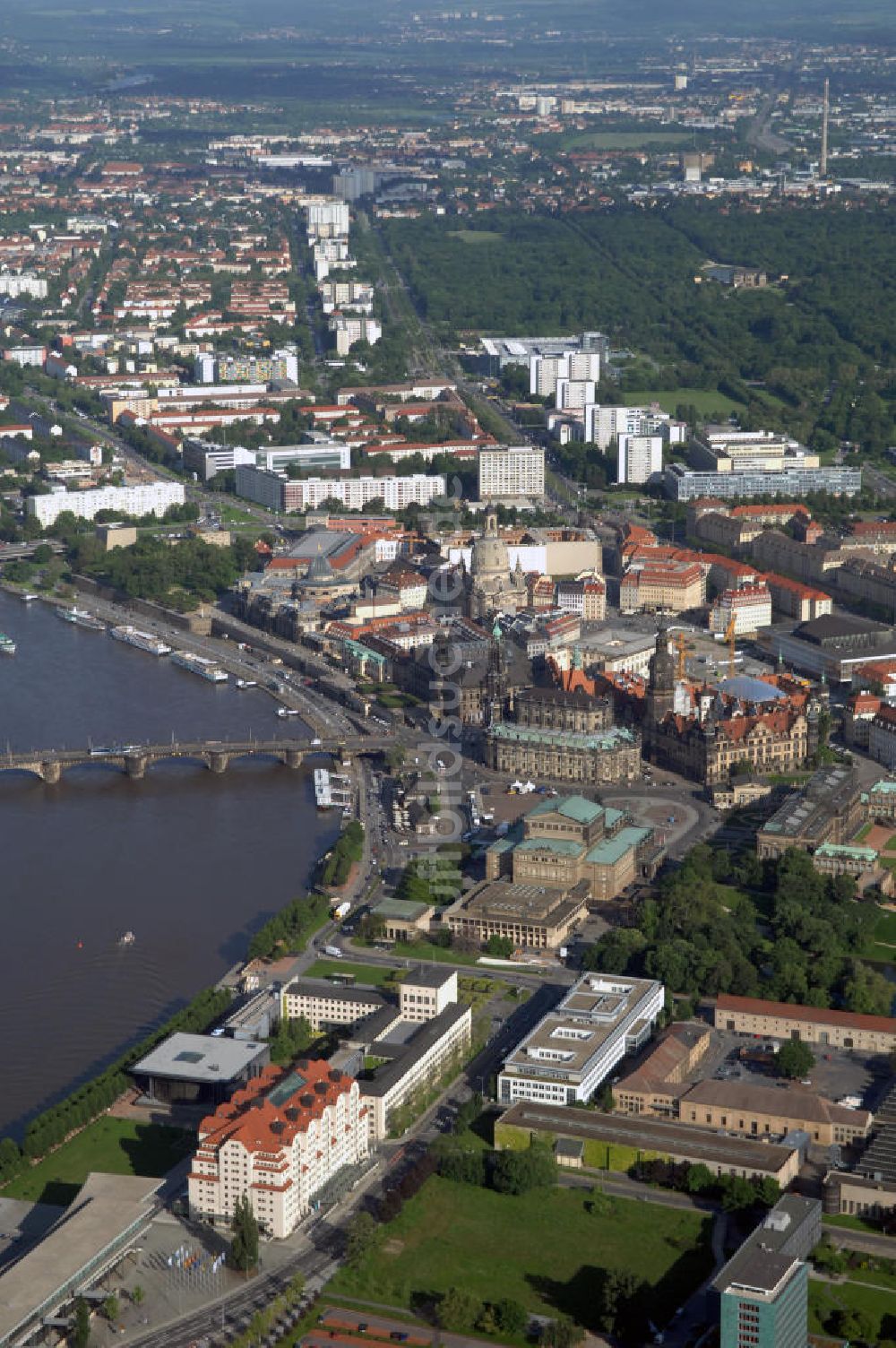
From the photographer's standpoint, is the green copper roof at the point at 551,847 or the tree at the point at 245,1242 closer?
the tree at the point at 245,1242

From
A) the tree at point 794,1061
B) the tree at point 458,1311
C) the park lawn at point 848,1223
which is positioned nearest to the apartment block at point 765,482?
the tree at point 794,1061

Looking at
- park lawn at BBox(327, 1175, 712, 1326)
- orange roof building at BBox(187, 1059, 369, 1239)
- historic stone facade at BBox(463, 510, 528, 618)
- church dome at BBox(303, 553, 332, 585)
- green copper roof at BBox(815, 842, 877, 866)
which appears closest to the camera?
park lawn at BBox(327, 1175, 712, 1326)

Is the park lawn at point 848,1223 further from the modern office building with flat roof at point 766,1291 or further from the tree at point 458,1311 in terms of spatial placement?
the tree at point 458,1311

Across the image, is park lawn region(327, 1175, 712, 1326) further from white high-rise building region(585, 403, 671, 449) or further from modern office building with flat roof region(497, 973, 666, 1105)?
white high-rise building region(585, 403, 671, 449)

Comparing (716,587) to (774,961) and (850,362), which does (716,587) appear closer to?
(774,961)

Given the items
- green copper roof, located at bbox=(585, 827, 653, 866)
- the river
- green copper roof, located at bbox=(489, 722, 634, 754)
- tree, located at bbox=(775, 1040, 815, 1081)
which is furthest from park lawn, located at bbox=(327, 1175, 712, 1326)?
green copper roof, located at bbox=(489, 722, 634, 754)

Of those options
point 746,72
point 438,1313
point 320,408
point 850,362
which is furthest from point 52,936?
point 746,72
